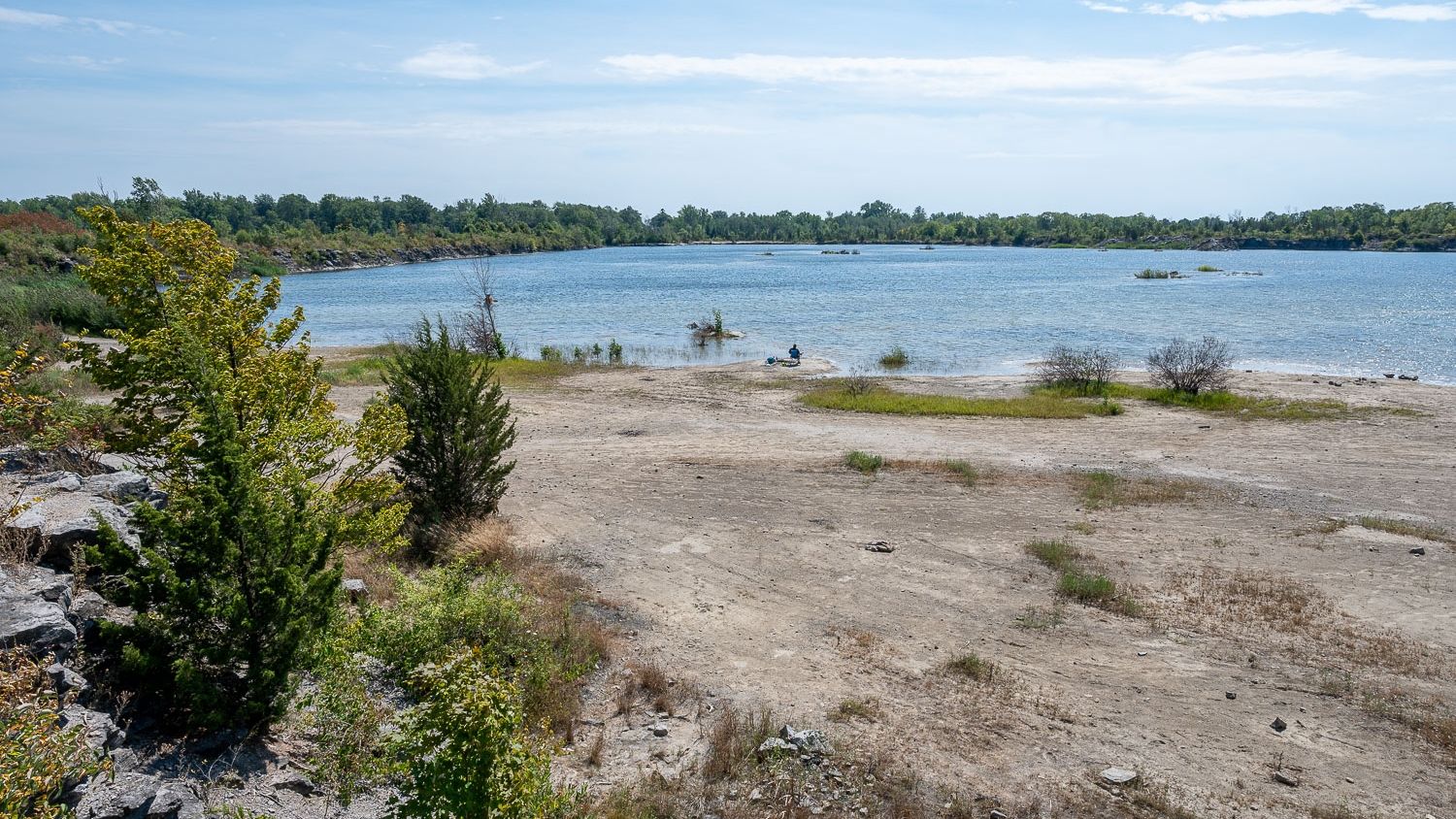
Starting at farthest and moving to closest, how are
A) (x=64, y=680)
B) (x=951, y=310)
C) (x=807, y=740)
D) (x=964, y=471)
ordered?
(x=951, y=310)
(x=964, y=471)
(x=807, y=740)
(x=64, y=680)

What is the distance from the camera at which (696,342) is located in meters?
47.8

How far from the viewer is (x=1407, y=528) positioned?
15781 millimetres

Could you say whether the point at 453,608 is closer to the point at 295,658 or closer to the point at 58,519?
the point at 295,658

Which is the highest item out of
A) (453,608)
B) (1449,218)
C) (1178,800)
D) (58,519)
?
(1449,218)

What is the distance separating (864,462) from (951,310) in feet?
155

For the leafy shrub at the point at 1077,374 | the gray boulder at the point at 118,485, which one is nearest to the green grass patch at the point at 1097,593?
the gray boulder at the point at 118,485

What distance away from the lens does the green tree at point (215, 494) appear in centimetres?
671

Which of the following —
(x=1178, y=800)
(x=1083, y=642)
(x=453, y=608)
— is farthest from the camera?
(x=1083, y=642)

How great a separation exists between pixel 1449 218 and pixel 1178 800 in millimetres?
196330

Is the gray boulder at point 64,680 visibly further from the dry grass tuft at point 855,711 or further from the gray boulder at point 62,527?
the dry grass tuft at point 855,711

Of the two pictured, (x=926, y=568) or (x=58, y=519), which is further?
(x=926, y=568)

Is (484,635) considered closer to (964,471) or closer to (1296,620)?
(1296,620)

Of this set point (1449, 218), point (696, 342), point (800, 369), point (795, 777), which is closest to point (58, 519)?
point (795, 777)

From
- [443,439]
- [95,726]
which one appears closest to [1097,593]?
[443,439]
